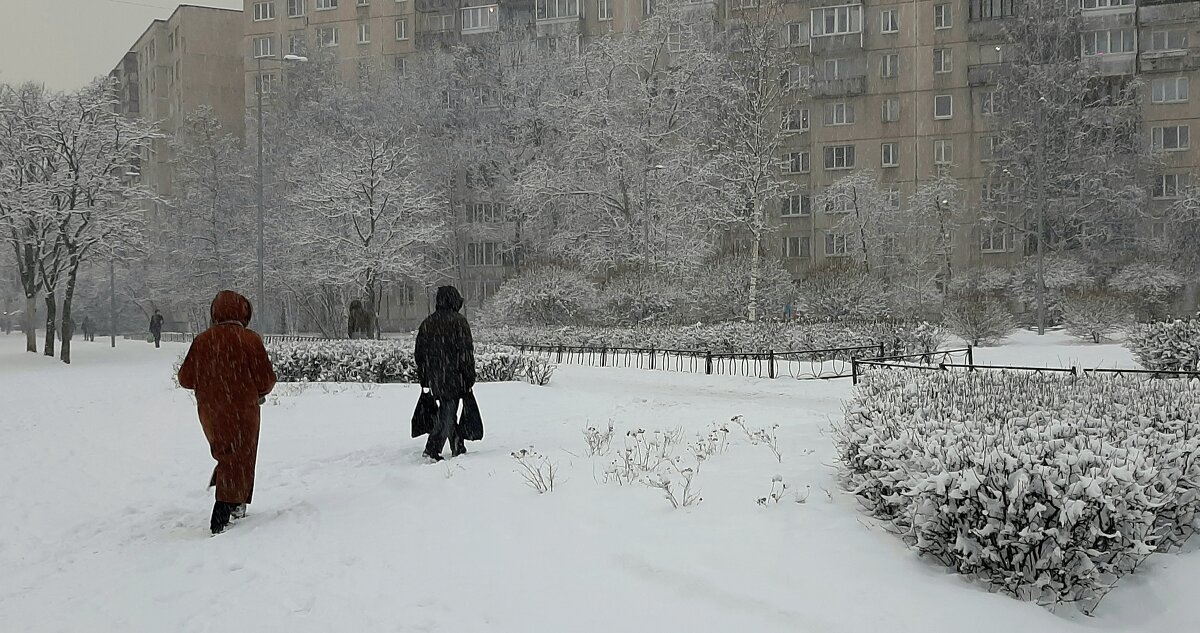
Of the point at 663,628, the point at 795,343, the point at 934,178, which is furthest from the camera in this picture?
the point at 934,178

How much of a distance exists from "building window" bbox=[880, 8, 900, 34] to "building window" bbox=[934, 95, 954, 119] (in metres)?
4.22

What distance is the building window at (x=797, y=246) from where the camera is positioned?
5078 cm

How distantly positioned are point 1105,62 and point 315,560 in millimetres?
50376

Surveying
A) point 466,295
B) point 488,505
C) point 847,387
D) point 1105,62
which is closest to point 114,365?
point 466,295

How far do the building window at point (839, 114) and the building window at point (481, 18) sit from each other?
19.5 metres

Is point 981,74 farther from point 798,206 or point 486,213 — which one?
point 486,213

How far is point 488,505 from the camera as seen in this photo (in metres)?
7.32

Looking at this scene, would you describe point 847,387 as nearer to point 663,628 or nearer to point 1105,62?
point 663,628

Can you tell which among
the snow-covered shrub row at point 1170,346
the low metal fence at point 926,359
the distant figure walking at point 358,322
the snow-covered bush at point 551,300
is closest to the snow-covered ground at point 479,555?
the low metal fence at point 926,359

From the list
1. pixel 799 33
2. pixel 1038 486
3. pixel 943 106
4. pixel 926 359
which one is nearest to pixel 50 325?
pixel 926 359

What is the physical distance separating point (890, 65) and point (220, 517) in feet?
158

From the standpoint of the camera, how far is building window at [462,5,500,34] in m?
55.7

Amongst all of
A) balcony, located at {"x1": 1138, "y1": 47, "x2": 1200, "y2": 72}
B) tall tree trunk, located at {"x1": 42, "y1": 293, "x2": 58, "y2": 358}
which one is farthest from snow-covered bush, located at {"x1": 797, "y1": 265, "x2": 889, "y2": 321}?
tall tree trunk, located at {"x1": 42, "y1": 293, "x2": 58, "y2": 358}

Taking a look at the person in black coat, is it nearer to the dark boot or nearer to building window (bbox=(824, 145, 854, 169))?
the dark boot
